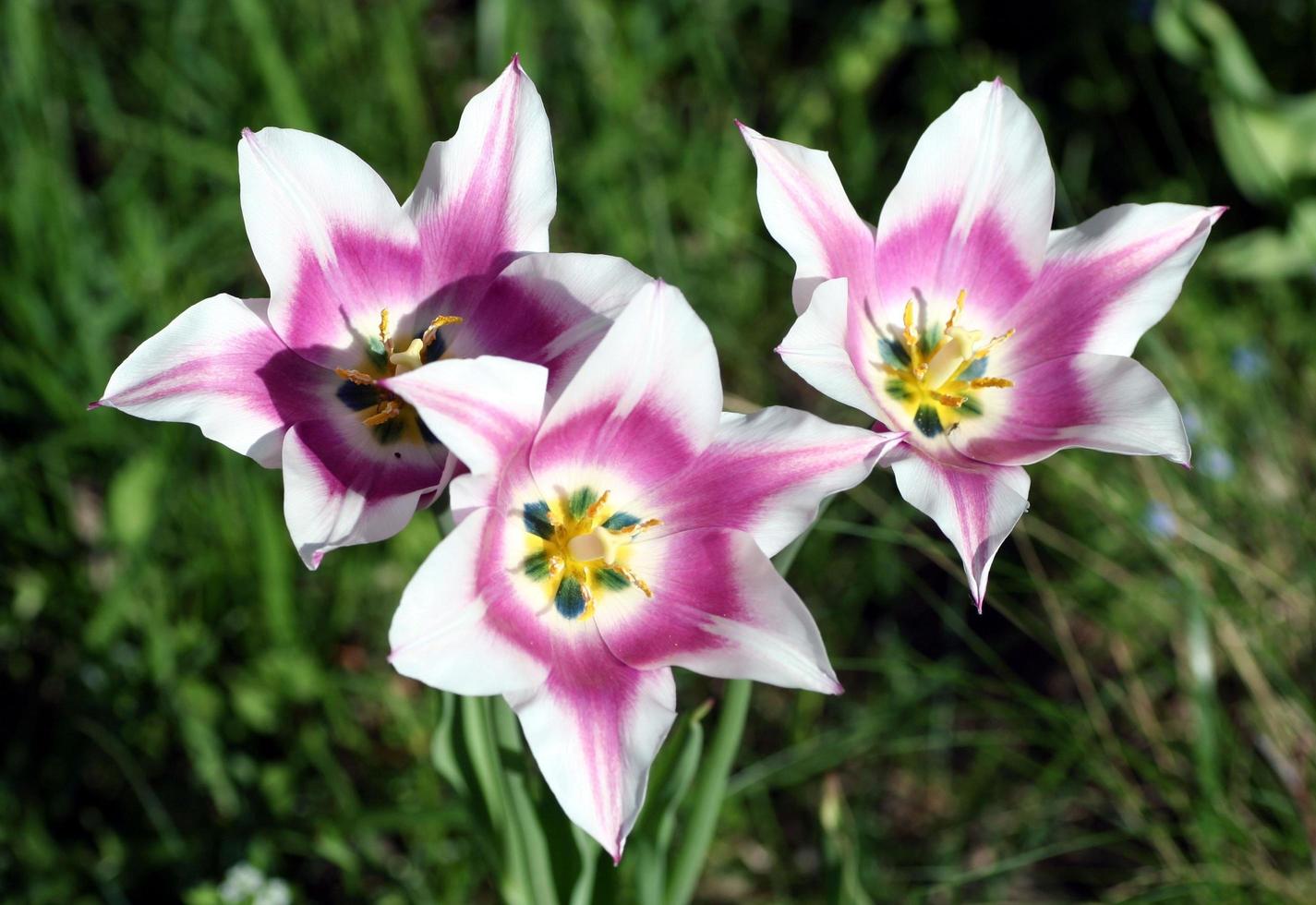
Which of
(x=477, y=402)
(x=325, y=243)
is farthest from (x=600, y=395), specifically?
(x=325, y=243)

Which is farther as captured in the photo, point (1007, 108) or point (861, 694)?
point (861, 694)

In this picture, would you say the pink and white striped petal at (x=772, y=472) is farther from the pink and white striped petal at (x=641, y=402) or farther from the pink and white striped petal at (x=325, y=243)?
the pink and white striped petal at (x=325, y=243)

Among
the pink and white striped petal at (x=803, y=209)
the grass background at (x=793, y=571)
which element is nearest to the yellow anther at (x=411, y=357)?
the pink and white striped petal at (x=803, y=209)

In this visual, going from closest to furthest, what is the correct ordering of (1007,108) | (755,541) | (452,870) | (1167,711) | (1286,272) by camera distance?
(755,541) → (1007,108) → (452,870) → (1167,711) → (1286,272)

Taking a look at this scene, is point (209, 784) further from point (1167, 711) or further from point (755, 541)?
point (1167, 711)

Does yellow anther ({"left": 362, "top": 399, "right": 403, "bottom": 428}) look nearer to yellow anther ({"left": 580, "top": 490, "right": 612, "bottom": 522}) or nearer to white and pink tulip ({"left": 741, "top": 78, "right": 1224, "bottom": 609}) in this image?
yellow anther ({"left": 580, "top": 490, "right": 612, "bottom": 522})

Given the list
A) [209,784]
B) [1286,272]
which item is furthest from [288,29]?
[1286,272]

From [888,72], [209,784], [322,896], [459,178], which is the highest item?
[888,72]
